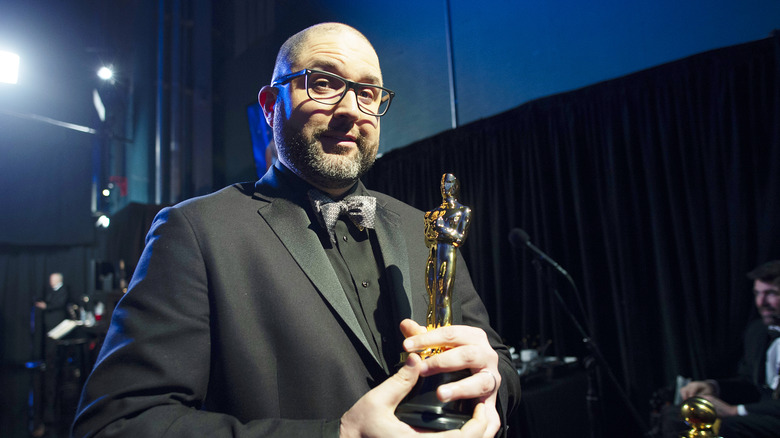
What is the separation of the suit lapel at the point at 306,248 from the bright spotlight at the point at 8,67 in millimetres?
10906

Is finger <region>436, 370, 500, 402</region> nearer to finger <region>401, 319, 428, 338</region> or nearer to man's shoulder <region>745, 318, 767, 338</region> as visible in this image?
finger <region>401, 319, 428, 338</region>

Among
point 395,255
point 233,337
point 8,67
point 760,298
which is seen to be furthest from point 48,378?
point 760,298

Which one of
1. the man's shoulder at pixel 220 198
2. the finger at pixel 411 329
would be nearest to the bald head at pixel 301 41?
the man's shoulder at pixel 220 198

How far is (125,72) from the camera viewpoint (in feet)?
36.1

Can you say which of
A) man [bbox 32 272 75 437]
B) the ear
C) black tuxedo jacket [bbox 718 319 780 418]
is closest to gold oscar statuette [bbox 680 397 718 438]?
the ear

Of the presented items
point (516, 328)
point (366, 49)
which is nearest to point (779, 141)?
Answer: point (516, 328)

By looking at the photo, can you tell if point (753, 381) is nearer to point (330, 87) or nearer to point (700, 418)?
point (700, 418)

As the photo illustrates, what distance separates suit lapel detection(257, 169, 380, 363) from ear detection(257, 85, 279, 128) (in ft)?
0.87

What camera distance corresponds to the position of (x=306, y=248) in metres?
1.07

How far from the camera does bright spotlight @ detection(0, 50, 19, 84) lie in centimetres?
880

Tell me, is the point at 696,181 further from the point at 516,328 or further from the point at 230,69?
the point at 230,69

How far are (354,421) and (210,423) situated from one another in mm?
283

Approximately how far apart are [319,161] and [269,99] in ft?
1.01

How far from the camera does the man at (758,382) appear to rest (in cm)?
289
